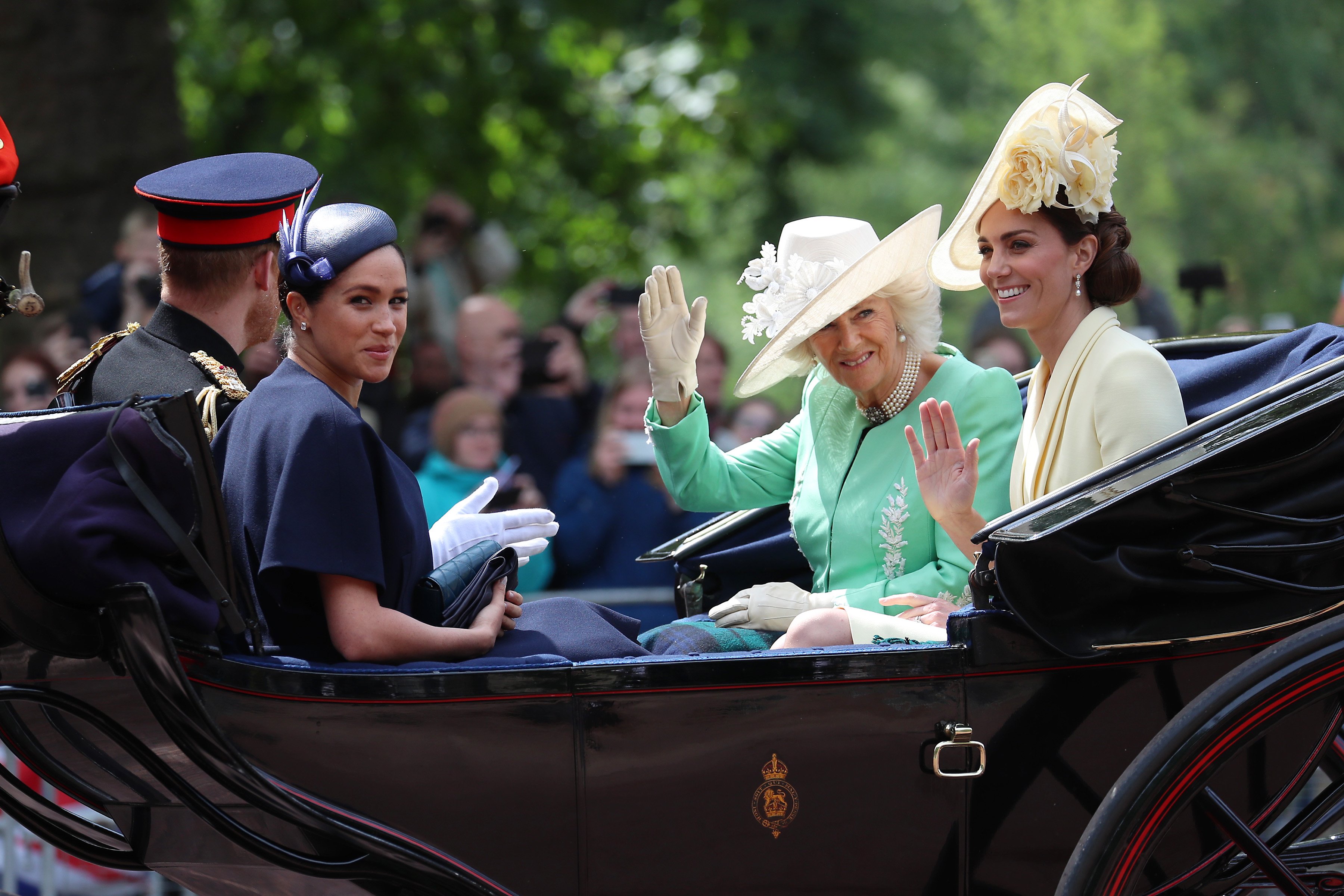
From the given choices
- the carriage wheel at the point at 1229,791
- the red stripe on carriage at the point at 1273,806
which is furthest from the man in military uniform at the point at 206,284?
the red stripe on carriage at the point at 1273,806

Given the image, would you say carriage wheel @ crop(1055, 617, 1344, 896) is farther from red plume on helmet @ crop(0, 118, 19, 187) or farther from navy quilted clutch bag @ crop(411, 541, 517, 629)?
red plume on helmet @ crop(0, 118, 19, 187)

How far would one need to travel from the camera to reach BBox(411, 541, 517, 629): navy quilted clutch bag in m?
2.38

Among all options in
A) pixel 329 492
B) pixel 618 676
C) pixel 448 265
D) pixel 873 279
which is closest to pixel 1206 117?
pixel 448 265

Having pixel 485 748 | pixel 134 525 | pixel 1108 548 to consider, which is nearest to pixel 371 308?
pixel 134 525

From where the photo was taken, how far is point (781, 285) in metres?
3.11

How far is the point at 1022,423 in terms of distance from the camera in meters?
2.86

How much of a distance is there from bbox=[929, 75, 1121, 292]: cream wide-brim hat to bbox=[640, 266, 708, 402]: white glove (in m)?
0.54

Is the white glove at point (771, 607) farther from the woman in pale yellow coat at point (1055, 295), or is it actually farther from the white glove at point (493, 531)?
the white glove at point (493, 531)

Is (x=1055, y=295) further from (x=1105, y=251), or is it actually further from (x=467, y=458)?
(x=467, y=458)

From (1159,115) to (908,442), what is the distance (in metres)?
16.6

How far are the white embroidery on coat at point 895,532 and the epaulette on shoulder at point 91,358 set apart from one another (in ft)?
5.38

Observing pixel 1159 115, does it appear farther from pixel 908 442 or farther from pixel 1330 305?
pixel 908 442

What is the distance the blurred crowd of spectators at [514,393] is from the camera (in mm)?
5211

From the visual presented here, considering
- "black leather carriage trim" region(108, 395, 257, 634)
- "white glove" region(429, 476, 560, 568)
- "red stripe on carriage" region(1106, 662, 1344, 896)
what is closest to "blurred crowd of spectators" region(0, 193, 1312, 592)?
"white glove" region(429, 476, 560, 568)
